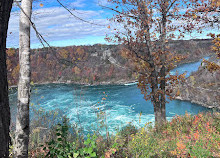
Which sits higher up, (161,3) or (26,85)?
(161,3)

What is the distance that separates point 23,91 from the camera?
2.65 metres

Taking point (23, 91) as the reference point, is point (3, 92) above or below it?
above

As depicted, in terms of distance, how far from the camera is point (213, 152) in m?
3.53

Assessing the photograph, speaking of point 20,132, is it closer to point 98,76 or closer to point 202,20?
point 202,20

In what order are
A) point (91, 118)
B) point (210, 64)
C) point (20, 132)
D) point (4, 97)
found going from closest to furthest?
point (4, 97)
point (20, 132)
point (210, 64)
point (91, 118)

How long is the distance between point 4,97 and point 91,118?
15932 mm

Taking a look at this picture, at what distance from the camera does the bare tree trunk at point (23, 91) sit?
2.62m

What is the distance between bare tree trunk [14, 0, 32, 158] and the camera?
2.62 m

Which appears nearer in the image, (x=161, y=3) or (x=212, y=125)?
(x=212, y=125)

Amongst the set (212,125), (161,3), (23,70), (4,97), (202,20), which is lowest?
(212,125)

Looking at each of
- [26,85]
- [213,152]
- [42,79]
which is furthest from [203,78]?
[42,79]

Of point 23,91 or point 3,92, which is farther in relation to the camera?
point 23,91

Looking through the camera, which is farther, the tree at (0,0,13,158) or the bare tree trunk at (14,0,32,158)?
the bare tree trunk at (14,0,32,158)

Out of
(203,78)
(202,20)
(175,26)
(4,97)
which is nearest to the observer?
(4,97)
